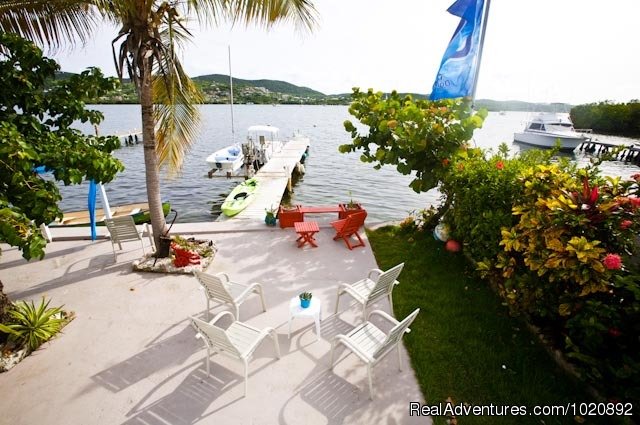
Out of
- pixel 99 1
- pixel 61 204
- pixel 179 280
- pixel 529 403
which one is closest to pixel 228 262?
pixel 179 280

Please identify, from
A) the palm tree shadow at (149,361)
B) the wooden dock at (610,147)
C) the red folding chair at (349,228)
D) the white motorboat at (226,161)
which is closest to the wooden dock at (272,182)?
the white motorboat at (226,161)

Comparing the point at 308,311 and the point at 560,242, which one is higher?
the point at 560,242

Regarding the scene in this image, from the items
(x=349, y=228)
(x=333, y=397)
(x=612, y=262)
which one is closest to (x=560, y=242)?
(x=612, y=262)

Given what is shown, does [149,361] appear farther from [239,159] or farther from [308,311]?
[239,159]

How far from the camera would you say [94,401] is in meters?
4.51

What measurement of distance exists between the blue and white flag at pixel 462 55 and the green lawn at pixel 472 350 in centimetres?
470

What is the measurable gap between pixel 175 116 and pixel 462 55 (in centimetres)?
753

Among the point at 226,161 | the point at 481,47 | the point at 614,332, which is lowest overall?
the point at 614,332

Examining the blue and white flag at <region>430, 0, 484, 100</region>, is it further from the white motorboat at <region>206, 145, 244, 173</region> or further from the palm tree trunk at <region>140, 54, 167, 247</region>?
the white motorboat at <region>206, 145, 244, 173</region>

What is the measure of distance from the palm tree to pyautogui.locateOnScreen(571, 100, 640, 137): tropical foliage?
77.6 metres

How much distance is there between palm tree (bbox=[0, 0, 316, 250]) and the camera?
577cm

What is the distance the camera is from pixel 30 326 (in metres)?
5.46

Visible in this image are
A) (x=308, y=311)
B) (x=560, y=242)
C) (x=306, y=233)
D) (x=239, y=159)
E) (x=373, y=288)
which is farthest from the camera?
(x=239, y=159)

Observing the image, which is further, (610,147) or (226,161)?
(610,147)
